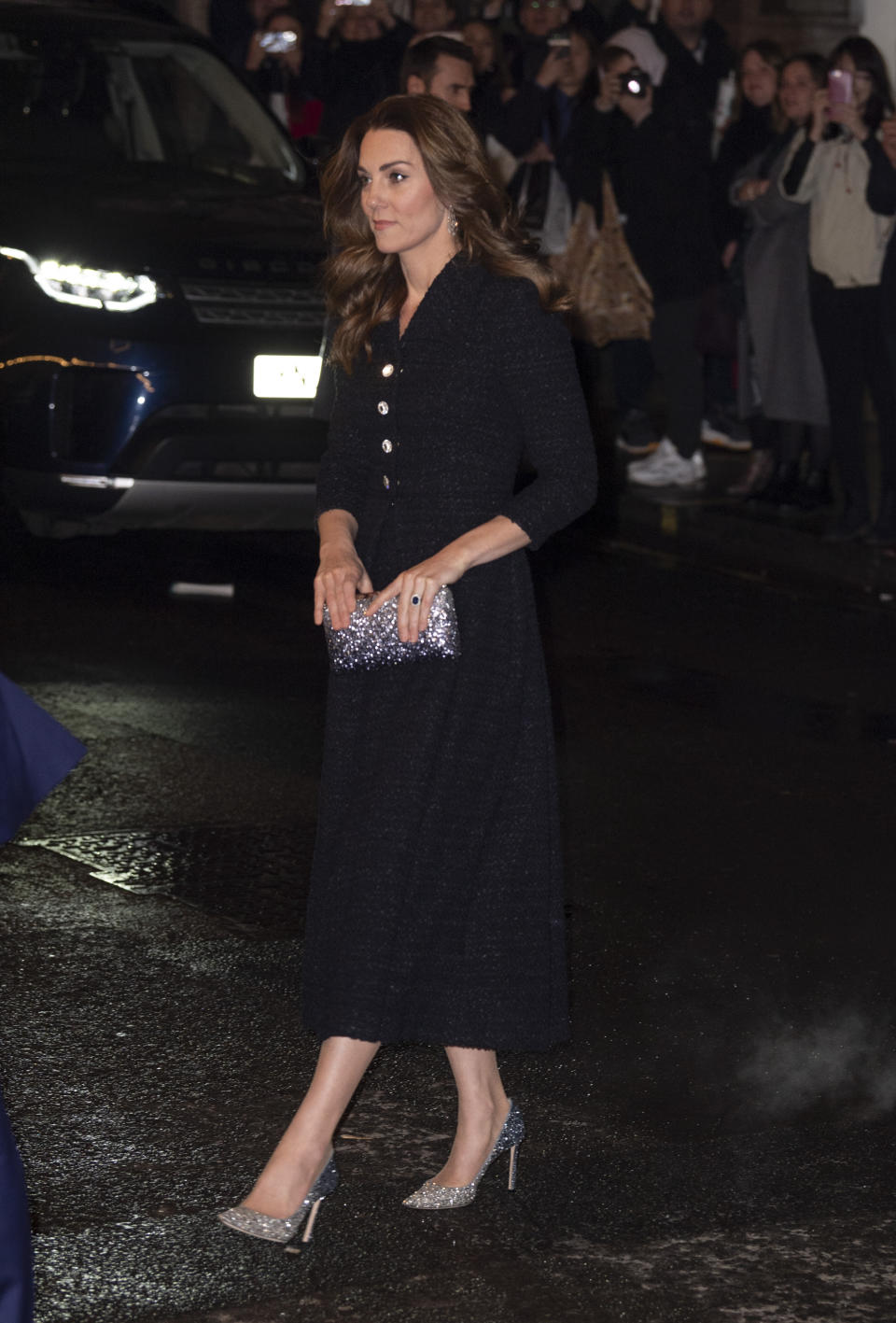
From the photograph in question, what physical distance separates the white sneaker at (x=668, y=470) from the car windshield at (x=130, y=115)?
3.06 m

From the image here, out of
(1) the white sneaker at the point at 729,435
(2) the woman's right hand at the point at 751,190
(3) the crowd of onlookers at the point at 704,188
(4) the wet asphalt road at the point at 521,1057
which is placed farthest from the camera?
(1) the white sneaker at the point at 729,435

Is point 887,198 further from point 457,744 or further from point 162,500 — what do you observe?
point 457,744

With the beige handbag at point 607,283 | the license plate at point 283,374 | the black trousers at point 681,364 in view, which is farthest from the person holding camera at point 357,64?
the license plate at point 283,374

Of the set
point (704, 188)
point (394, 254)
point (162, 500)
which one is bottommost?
point (162, 500)

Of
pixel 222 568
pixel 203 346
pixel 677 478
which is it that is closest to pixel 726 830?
pixel 203 346

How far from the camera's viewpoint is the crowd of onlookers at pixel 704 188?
11312 millimetres

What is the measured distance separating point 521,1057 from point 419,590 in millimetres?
1417

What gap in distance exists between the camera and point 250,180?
1097 cm

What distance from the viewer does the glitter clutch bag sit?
3.94 metres

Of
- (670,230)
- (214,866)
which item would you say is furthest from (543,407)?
(670,230)

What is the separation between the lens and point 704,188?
12922mm

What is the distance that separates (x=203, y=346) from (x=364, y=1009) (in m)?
5.97

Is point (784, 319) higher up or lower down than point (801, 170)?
lower down

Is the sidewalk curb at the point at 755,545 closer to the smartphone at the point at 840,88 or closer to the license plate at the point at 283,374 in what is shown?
the smartphone at the point at 840,88
